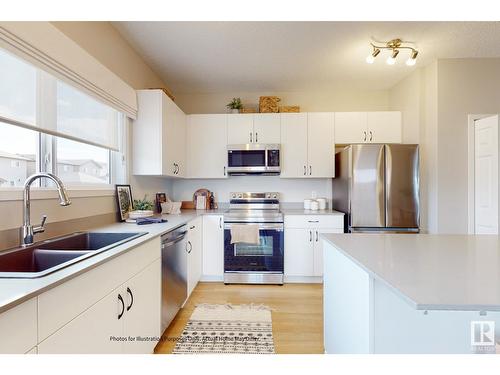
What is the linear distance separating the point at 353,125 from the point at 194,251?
2.53 m

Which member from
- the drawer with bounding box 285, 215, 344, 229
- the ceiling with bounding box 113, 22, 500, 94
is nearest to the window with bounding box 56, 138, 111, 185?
the ceiling with bounding box 113, 22, 500, 94

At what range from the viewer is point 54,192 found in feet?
5.56

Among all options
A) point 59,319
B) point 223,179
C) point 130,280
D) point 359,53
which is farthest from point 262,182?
point 59,319

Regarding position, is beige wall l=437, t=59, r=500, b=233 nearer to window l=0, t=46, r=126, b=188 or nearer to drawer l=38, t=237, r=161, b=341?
drawer l=38, t=237, r=161, b=341

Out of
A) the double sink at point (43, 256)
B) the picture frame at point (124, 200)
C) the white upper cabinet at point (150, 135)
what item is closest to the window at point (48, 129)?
the picture frame at point (124, 200)

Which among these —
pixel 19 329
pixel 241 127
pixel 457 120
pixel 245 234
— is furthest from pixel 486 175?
pixel 19 329

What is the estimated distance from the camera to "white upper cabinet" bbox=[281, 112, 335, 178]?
3.60m

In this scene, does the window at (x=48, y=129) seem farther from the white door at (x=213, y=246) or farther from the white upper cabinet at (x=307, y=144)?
the white upper cabinet at (x=307, y=144)

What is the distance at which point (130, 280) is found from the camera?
1.49 metres

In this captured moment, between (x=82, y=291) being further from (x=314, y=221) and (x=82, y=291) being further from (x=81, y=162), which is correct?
(x=314, y=221)

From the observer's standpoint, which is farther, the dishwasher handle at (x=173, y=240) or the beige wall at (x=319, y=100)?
the beige wall at (x=319, y=100)

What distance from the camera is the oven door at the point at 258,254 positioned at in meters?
3.22

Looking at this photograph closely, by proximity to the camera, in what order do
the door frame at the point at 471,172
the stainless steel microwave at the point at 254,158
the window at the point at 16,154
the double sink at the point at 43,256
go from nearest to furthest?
the double sink at the point at 43,256 → the window at the point at 16,154 → the door frame at the point at 471,172 → the stainless steel microwave at the point at 254,158
